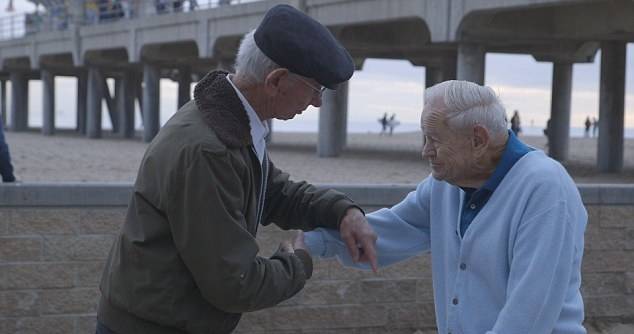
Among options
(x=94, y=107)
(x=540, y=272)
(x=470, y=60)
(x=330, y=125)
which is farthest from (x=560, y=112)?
(x=540, y=272)

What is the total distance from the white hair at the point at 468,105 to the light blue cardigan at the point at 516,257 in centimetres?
15

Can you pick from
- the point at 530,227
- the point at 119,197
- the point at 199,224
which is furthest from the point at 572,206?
the point at 119,197

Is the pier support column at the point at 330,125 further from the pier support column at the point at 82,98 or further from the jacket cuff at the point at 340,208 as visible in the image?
the pier support column at the point at 82,98

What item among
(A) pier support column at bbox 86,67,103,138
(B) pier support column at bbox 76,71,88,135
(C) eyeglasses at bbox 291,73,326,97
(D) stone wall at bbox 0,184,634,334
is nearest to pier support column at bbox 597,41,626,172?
(D) stone wall at bbox 0,184,634,334

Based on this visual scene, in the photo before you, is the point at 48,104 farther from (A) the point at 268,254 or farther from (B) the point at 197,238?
(B) the point at 197,238

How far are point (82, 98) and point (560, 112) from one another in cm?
3297

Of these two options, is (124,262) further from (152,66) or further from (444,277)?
(152,66)

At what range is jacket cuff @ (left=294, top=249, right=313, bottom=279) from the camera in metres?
2.73

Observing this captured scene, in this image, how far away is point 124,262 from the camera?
101 inches

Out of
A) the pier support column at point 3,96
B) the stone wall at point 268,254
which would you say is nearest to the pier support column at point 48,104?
the pier support column at point 3,96

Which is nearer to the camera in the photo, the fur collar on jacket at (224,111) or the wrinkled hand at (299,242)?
the fur collar on jacket at (224,111)

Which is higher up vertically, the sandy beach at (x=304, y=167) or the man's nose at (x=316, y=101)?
the man's nose at (x=316, y=101)

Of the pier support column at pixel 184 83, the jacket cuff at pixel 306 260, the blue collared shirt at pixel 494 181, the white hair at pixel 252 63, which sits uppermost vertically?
the white hair at pixel 252 63

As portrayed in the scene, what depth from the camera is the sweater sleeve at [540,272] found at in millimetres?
2447
